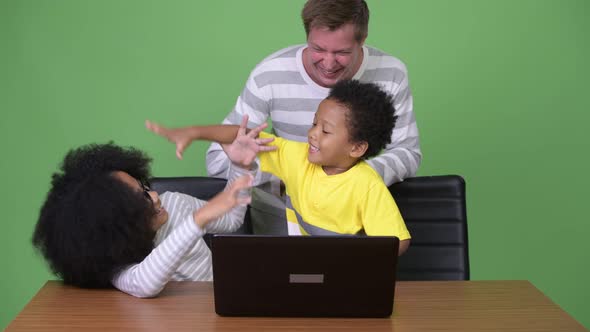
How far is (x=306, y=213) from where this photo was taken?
2.41 meters

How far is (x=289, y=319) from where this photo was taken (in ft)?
6.27

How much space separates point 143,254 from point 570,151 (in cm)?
237

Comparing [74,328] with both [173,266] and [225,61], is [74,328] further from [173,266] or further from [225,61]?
[225,61]

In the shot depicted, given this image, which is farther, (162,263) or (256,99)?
(256,99)

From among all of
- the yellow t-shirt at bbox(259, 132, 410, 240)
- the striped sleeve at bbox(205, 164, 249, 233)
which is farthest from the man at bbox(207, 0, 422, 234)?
the yellow t-shirt at bbox(259, 132, 410, 240)

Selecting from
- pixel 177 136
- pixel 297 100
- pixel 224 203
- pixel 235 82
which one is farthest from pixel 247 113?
pixel 235 82

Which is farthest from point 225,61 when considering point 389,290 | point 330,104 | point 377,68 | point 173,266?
point 389,290

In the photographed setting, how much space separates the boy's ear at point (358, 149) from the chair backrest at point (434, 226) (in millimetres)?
317

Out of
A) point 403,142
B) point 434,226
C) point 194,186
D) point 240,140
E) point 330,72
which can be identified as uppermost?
point 330,72

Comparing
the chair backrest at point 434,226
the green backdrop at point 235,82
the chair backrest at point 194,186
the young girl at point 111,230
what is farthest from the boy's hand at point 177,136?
the green backdrop at point 235,82

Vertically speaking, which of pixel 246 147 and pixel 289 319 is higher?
pixel 246 147

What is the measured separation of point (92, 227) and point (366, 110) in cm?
81

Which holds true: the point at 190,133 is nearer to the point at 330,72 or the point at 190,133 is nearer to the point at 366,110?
the point at 366,110

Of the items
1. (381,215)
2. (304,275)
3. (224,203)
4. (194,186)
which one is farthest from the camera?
(194,186)
